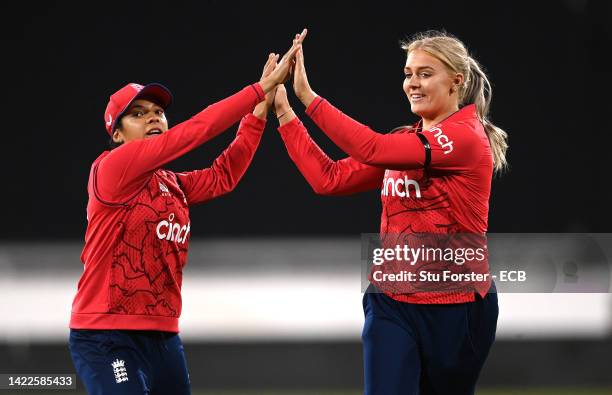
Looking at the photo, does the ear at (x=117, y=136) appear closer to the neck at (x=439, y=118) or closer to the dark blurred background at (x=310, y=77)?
the neck at (x=439, y=118)

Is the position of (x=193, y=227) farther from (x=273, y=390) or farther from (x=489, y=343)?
(x=489, y=343)

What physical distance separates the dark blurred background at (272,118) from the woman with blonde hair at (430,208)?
265 cm

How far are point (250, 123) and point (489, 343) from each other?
3.85ft

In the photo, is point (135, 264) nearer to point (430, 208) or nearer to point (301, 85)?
point (301, 85)

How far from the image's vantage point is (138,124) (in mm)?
2990

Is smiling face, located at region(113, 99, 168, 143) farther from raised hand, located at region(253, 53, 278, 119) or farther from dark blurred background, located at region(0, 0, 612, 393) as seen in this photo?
dark blurred background, located at region(0, 0, 612, 393)

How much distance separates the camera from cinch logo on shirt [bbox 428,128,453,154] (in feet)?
9.12

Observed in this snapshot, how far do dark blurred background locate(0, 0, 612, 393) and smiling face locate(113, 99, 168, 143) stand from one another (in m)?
2.51

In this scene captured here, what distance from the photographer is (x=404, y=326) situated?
2.73 metres

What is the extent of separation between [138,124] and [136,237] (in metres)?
0.41

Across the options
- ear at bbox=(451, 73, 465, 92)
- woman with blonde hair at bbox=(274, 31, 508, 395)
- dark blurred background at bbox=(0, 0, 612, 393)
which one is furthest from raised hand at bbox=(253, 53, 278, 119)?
dark blurred background at bbox=(0, 0, 612, 393)

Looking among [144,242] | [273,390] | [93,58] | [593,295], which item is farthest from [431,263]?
[93,58]

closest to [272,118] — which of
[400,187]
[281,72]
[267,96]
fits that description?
[267,96]

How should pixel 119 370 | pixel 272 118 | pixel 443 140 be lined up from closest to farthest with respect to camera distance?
pixel 119 370 < pixel 443 140 < pixel 272 118
